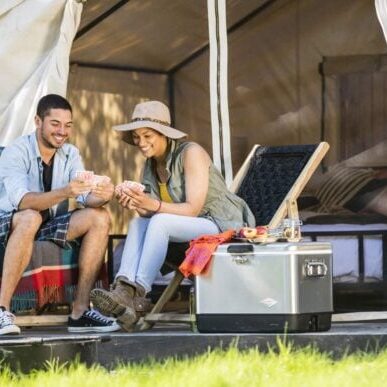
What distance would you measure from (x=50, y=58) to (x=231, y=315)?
1.82 meters

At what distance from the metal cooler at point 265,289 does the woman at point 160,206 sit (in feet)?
1.09

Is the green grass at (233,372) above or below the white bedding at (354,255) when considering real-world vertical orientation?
below

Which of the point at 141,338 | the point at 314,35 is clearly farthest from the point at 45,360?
the point at 314,35

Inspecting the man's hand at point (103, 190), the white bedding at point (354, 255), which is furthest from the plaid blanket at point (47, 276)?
the white bedding at point (354, 255)

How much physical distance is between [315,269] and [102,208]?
105 centimetres

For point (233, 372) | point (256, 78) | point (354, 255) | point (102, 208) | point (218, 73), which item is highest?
point (256, 78)

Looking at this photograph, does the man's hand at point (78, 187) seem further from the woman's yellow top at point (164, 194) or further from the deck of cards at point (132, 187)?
the woman's yellow top at point (164, 194)

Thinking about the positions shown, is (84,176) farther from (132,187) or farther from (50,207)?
(50,207)

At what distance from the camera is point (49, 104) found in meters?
6.30

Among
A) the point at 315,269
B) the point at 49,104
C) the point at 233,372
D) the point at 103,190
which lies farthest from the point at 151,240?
the point at 233,372

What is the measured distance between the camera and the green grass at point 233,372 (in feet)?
15.3

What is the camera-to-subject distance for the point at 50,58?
6816 mm

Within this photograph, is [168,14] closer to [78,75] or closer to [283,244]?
[78,75]

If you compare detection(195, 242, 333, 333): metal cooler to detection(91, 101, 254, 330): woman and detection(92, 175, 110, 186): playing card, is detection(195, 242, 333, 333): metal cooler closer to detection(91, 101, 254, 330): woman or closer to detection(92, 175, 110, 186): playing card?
detection(91, 101, 254, 330): woman
